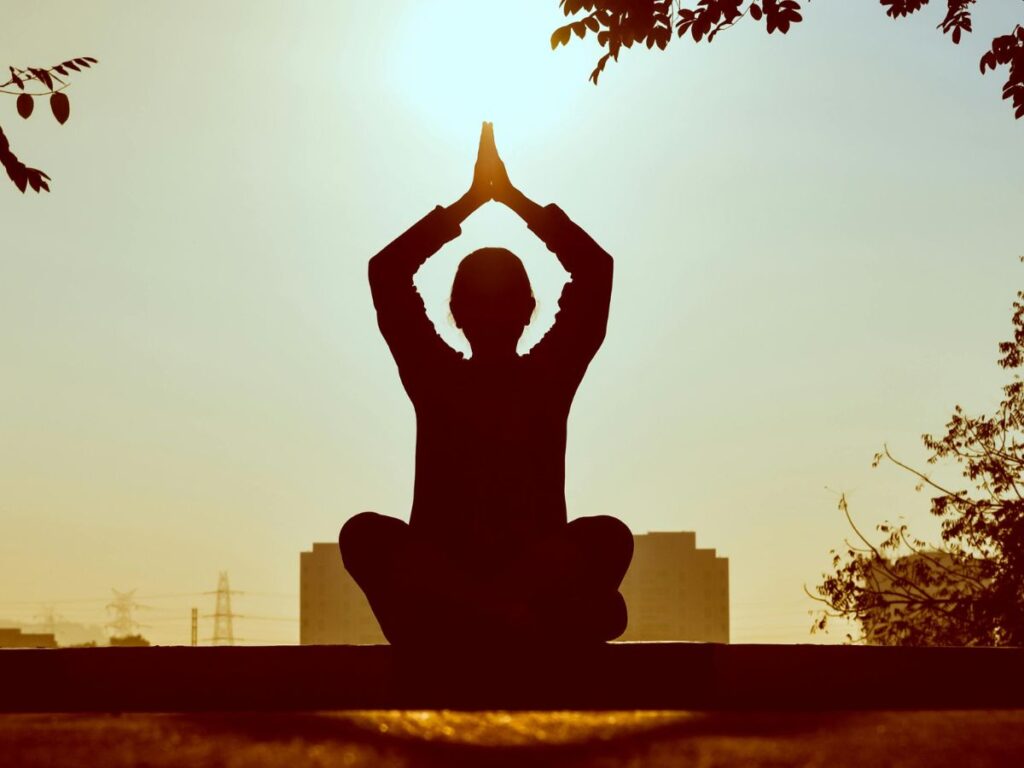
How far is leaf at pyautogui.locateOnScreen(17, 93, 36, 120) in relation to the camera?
16.5 feet

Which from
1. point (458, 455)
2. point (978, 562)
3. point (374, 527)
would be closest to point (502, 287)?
point (458, 455)

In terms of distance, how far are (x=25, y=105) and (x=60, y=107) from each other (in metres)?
0.15

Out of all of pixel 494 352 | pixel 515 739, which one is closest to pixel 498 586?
pixel 494 352

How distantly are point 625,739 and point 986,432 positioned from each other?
845 inches

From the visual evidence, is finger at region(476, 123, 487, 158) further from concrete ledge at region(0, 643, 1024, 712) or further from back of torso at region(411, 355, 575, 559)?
concrete ledge at region(0, 643, 1024, 712)

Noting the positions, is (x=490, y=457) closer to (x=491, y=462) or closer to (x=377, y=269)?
(x=491, y=462)

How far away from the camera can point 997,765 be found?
1.45m

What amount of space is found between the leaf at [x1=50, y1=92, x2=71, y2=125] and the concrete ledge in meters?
2.21

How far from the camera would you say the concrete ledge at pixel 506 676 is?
3.34 meters

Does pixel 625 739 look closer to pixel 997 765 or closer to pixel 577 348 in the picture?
pixel 997 765

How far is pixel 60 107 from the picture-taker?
5.02 m

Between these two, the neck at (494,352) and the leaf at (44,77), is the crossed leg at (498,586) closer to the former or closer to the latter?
the neck at (494,352)

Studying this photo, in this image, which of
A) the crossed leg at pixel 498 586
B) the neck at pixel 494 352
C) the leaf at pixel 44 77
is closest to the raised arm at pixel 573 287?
the neck at pixel 494 352

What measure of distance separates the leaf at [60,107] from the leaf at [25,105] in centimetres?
8
